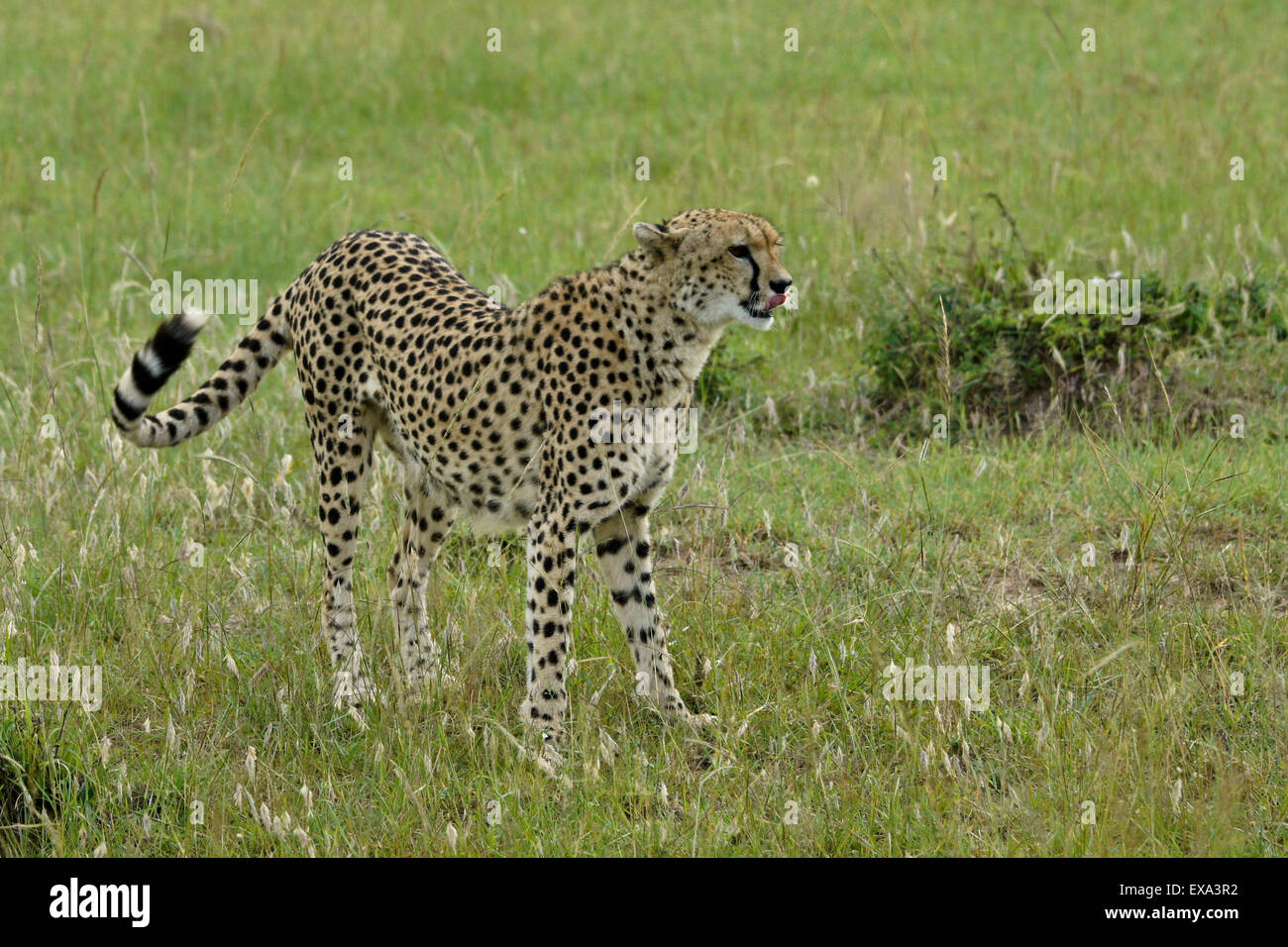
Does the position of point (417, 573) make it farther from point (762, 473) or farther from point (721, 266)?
point (762, 473)

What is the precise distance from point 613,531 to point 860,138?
5.49 meters

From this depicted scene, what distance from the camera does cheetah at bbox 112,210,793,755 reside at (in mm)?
4293

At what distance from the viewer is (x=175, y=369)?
457cm

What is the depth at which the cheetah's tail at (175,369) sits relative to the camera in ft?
14.2

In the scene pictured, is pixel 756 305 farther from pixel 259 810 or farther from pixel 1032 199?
pixel 1032 199

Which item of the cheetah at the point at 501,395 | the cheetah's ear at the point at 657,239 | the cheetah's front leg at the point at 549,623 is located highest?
the cheetah's ear at the point at 657,239

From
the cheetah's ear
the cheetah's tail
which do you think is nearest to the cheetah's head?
the cheetah's ear

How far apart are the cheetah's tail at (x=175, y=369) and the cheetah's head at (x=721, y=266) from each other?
1.29 metres

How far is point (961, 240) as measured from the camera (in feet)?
25.8

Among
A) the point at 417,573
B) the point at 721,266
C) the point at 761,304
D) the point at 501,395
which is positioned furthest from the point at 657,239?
Result: the point at 417,573

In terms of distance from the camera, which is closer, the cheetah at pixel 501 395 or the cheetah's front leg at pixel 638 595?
the cheetah at pixel 501 395

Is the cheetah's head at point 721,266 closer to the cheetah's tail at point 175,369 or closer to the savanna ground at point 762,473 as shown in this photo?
the savanna ground at point 762,473

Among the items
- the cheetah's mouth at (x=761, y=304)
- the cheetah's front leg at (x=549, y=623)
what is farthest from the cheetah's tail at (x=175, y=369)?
the cheetah's mouth at (x=761, y=304)
